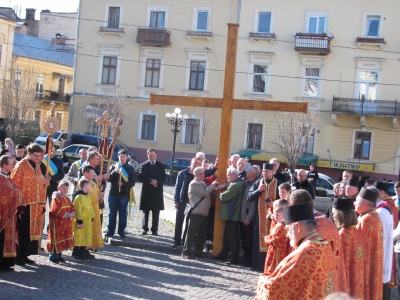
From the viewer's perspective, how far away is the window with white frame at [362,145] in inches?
1495

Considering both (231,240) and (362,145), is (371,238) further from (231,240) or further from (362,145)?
(362,145)

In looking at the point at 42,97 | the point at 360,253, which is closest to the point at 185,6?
the point at 42,97

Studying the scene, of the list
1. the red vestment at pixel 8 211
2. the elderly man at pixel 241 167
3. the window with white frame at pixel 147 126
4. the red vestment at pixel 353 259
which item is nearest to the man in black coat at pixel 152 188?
the elderly man at pixel 241 167

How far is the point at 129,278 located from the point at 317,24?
30.1 metres

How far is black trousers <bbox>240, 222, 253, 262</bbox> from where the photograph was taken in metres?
12.3

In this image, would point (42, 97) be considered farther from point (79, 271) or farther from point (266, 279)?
point (266, 279)

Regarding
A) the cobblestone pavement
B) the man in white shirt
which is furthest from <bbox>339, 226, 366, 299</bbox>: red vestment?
the cobblestone pavement

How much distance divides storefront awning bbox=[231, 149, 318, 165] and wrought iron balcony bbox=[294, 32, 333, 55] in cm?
575

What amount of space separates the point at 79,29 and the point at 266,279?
125 feet

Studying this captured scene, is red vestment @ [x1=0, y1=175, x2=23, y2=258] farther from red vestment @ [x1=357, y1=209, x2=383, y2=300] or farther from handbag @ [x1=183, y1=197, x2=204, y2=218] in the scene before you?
red vestment @ [x1=357, y1=209, x2=383, y2=300]

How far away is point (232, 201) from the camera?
12.5 metres

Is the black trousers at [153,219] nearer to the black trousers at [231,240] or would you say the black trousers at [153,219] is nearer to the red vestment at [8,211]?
the black trousers at [231,240]

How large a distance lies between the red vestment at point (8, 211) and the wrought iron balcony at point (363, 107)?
29.3m

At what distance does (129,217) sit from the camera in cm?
1742
